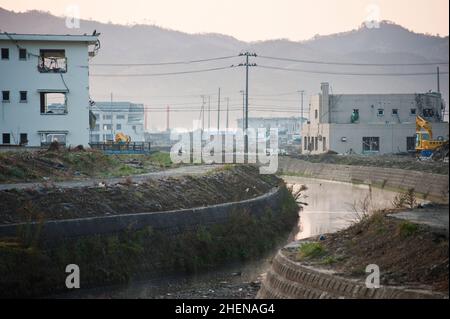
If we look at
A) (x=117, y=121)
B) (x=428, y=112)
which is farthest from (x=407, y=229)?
(x=117, y=121)

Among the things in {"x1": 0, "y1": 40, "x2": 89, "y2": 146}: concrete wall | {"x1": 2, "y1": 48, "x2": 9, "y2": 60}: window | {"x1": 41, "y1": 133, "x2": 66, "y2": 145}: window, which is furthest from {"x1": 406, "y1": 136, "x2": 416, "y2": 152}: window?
{"x1": 2, "y1": 48, "x2": 9, "y2": 60}: window

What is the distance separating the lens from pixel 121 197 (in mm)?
24938

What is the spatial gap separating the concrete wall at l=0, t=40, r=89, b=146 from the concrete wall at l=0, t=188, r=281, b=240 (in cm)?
2124

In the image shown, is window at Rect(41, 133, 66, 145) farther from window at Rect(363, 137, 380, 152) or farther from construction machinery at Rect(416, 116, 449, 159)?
window at Rect(363, 137, 380, 152)

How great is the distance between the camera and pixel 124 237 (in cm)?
2216

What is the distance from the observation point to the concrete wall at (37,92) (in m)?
48.4

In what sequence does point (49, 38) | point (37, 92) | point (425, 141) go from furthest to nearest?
1. point (425, 141)
2. point (49, 38)
3. point (37, 92)

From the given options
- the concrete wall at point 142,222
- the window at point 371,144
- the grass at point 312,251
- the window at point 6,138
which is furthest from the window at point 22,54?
the grass at point 312,251

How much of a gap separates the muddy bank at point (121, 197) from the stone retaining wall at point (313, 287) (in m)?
6.75

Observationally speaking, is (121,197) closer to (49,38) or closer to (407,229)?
(407,229)

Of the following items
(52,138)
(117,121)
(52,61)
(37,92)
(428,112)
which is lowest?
(117,121)

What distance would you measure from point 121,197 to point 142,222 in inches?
85.1

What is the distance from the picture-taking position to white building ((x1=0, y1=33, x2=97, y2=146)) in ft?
159

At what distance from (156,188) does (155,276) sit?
5274mm
